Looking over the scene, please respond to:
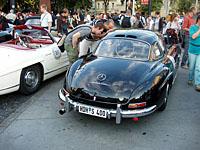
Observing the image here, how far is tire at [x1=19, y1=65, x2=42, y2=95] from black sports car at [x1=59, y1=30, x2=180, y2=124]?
1.20 meters

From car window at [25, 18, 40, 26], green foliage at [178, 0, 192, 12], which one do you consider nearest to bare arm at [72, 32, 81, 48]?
car window at [25, 18, 40, 26]

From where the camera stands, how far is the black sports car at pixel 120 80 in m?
4.07

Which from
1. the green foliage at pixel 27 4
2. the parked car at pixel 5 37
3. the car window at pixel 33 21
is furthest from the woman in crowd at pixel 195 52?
the green foliage at pixel 27 4

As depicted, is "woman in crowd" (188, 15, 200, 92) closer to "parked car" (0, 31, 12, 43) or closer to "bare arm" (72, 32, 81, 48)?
"bare arm" (72, 32, 81, 48)

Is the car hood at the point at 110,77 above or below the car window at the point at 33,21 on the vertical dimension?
below

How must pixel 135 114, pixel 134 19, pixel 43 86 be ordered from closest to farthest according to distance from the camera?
pixel 135 114, pixel 43 86, pixel 134 19

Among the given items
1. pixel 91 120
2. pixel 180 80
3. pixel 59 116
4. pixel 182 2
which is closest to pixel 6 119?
pixel 59 116

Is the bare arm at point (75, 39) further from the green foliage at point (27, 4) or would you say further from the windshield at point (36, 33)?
the green foliage at point (27, 4)

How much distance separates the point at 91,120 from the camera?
459 cm

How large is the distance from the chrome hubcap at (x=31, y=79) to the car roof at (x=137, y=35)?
68.3 inches

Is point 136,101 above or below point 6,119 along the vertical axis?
above

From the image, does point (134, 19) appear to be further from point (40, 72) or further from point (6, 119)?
point (6, 119)

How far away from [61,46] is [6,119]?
8.07 feet

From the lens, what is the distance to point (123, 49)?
516 cm
